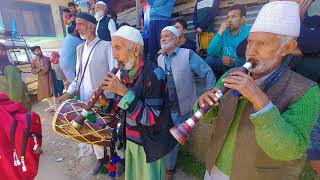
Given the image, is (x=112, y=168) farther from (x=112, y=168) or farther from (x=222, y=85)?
(x=222, y=85)

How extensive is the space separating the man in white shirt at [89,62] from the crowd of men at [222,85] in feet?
0.04

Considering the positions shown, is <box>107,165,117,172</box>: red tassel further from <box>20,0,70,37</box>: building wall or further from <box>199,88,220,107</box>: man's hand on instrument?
<box>20,0,70,37</box>: building wall

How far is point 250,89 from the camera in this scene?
4.33 ft

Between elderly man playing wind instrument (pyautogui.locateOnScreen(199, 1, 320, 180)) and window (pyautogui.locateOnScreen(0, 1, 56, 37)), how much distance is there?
590 inches

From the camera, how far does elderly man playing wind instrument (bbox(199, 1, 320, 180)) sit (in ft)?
4.32

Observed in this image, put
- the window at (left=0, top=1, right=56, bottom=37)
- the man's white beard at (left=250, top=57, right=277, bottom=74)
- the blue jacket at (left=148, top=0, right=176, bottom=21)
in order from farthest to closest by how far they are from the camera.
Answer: the window at (left=0, top=1, right=56, bottom=37) → the blue jacket at (left=148, top=0, right=176, bottom=21) → the man's white beard at (left=250, top=57, right=277, bottom=74)

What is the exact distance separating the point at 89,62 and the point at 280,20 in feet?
8.51

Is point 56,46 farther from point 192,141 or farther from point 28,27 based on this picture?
point 192,141

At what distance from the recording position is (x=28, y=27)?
1504 cm

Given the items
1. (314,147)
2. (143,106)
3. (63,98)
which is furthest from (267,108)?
(63,98)

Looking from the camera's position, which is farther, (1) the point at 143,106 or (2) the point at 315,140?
(2) the point at 315,140

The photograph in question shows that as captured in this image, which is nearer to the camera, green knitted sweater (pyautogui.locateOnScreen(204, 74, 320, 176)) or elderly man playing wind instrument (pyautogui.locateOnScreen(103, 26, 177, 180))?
green knitted sweater (pyautogui.locateOnScreen(204, 74, 320, 176))

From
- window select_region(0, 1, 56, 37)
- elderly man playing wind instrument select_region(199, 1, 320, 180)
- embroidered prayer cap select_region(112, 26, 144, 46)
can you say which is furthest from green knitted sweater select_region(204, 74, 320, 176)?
window select_region(0, 1, 56, 37)

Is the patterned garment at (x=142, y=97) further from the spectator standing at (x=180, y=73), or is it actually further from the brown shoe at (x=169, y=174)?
the brown shoe at (x=169, y=174)
